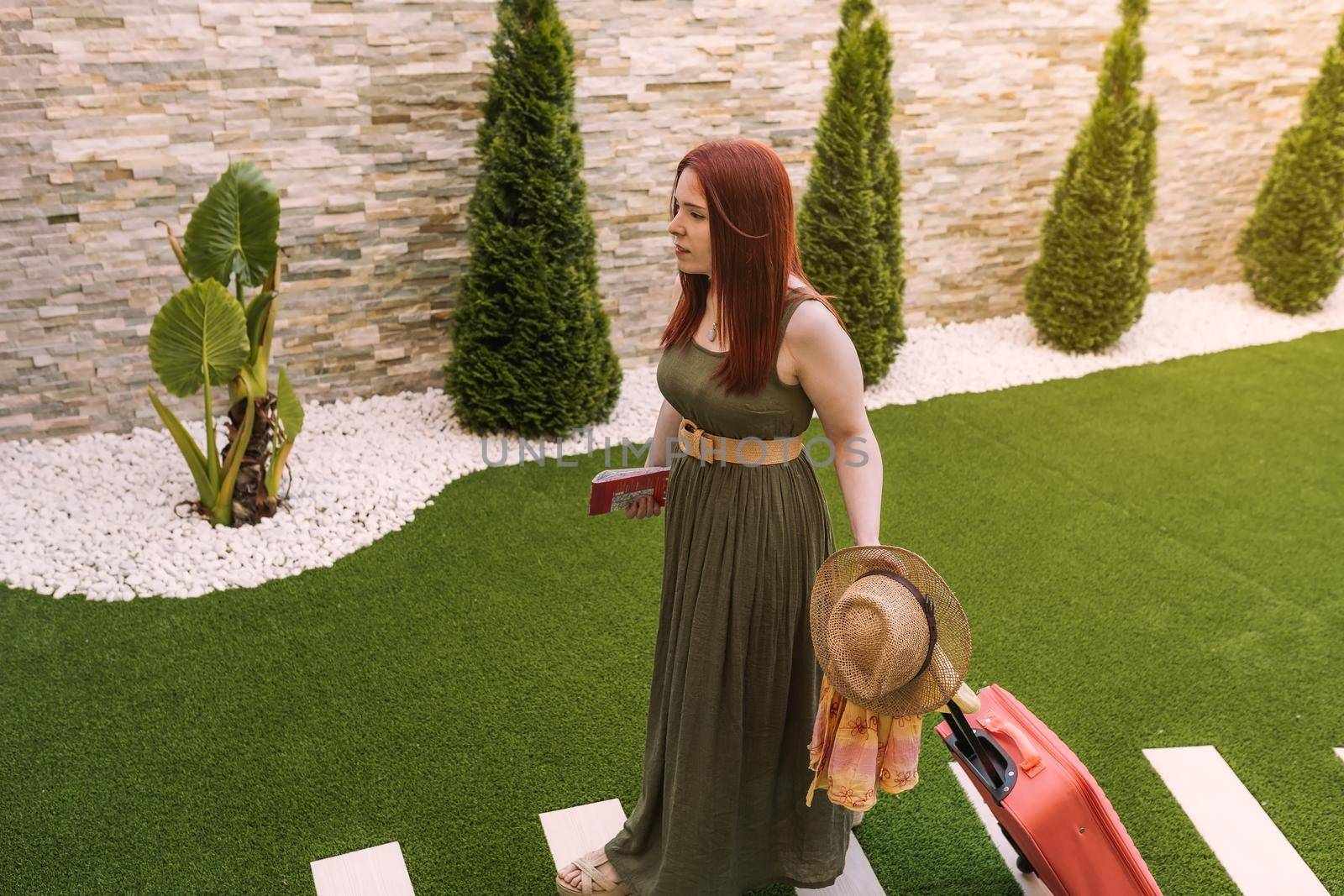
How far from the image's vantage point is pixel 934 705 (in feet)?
7.28

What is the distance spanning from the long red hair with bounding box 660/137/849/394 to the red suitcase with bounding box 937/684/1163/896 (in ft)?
3.15

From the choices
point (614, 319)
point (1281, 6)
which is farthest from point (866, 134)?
point (1281, 6)

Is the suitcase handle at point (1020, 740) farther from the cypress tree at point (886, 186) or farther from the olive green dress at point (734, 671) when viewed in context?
the cypress tree at point (886, 186)

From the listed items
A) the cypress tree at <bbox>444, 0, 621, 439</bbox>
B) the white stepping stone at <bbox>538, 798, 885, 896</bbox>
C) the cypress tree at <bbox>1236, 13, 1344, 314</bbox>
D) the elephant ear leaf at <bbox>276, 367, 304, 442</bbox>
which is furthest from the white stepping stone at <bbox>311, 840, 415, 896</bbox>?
the cypress tree at <bbox>1236, 13, 1344, 314</bbox>

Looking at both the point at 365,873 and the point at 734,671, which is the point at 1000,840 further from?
the point at 365,873

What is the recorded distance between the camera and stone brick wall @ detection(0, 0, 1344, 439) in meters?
5.14

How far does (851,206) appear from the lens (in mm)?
6152

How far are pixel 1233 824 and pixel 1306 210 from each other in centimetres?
592

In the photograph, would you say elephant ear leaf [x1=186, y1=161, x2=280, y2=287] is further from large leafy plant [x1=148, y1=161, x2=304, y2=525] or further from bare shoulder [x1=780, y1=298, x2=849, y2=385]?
bare shoulder [x1=780, y1=298, x2=849, y2=385]

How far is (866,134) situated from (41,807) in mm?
4923

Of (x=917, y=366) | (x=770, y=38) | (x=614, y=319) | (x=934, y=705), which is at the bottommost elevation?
(x=917, y=366)

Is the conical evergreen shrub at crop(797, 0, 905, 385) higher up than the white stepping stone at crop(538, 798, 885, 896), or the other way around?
the conical evergreen shrub at crop(797, 0, 905, 385)

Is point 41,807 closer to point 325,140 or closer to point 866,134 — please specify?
point 325,140

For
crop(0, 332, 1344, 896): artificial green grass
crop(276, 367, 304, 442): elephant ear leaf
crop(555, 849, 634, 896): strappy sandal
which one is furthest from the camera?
crop(276, 367, 304, 442): elephant ear leaf
